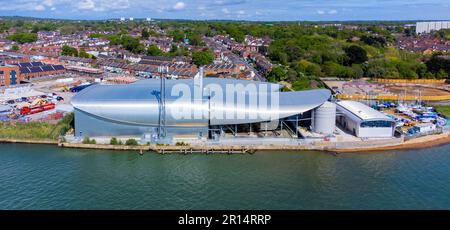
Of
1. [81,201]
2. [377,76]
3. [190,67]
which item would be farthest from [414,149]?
[190,67]

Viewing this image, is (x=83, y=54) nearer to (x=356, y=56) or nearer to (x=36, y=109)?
(x=36, y=109)

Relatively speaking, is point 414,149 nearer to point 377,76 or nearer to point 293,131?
point 293,131

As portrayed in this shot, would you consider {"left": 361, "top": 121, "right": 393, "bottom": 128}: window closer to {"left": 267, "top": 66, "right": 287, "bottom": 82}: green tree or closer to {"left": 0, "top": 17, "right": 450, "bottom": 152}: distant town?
{"left": 0, "top": 17, "right": 450, "bottom": 152}: distant town

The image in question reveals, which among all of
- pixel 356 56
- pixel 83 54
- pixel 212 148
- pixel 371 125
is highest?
pixel 83 54

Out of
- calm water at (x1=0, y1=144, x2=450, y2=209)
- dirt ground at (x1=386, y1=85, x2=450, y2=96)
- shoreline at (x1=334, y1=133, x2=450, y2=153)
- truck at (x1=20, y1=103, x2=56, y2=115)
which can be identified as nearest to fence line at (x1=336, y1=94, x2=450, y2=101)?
dirt ground at (x1=386, y1=85, x2=450, y2=96)

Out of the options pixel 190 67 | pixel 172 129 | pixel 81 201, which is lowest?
pixel 81 201

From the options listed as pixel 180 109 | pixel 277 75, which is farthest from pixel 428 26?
pixel 180 109

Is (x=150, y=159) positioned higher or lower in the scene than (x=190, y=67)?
lower
